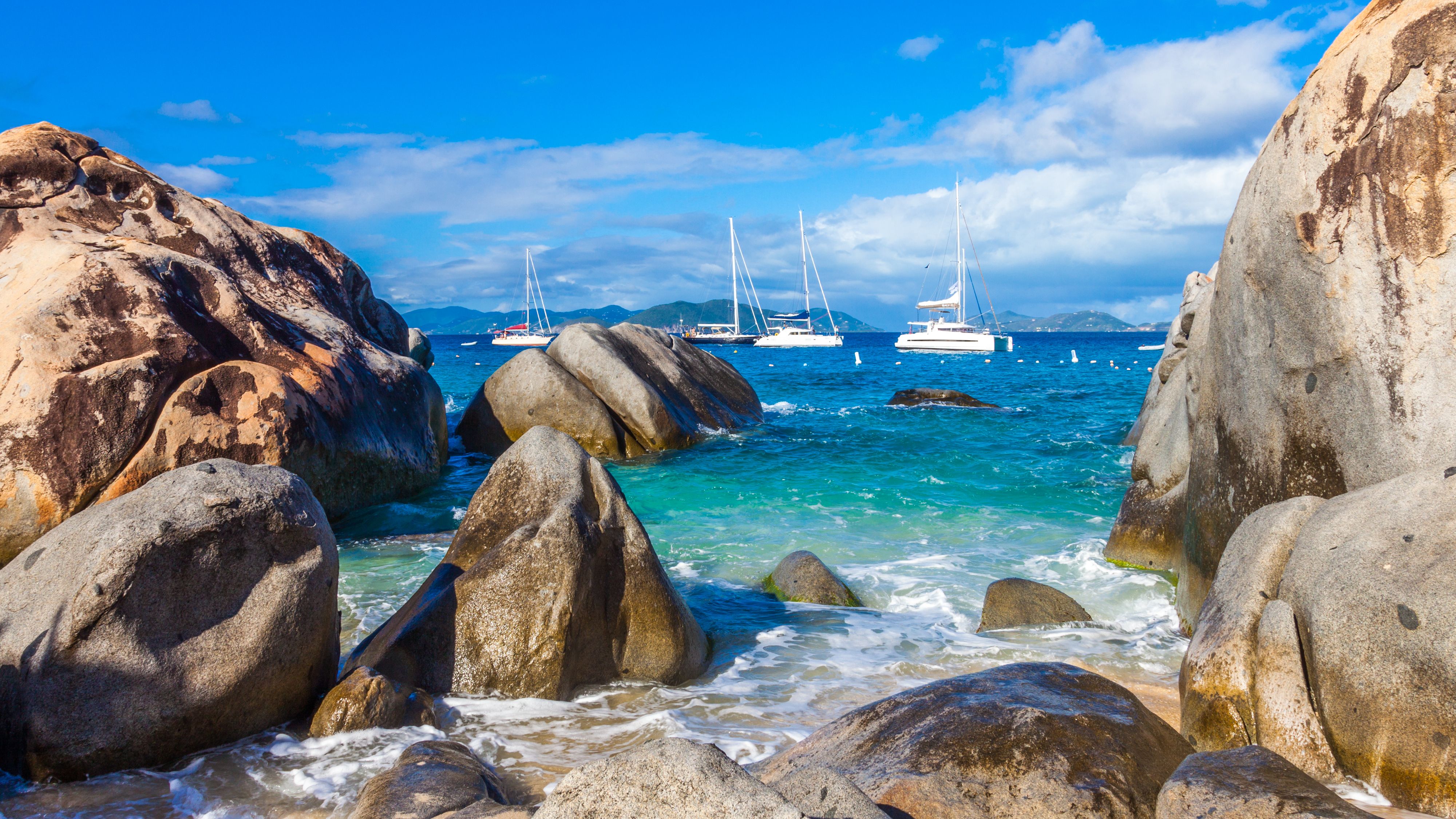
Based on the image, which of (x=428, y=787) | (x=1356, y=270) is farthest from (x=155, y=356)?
(x=1356, y=270)

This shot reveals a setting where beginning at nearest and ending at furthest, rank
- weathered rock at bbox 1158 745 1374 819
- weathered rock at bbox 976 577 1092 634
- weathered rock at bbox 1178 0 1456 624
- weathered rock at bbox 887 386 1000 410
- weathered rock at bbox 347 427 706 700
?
weathered rock at bbox 1158 745 1374 819 < weathered rock at bbox 1178 0 1456 624 < weathered rock at bbox 347 427 706 700 < weathered rock at bbox 976 577 1092 634 < weathered rock at bbox 887 386 1000 410

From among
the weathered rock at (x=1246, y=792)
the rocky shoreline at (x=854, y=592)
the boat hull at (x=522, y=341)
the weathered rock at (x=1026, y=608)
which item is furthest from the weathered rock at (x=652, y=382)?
the boat hull at (x=522, y=341)

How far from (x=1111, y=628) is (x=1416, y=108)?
4.19 m

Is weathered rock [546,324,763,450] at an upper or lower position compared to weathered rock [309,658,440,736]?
upper

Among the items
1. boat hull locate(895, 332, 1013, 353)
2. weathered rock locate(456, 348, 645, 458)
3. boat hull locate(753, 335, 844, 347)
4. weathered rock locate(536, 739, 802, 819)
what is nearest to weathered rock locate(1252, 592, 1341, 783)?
weathered rock locate(536, 739, 802, 819)

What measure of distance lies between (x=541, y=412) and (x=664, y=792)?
536 inches

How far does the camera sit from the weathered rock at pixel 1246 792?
2760 mm

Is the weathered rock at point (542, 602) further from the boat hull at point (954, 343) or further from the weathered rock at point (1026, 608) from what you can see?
the boat hull at point (954, 343)

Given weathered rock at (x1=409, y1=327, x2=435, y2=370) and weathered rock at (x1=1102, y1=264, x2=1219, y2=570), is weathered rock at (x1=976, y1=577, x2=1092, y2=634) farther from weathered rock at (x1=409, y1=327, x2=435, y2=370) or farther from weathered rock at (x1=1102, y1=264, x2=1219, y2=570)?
weathered rock at (x1=409, y1=327, x2=435, y2=370)

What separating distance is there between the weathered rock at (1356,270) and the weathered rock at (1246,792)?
1412mm

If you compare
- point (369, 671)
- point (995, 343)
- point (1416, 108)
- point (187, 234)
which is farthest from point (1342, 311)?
point (995, 343)

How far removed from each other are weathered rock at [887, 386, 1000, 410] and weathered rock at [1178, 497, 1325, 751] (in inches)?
828

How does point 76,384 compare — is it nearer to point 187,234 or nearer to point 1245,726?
point 187,234

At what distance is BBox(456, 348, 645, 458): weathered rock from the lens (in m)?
15.4
